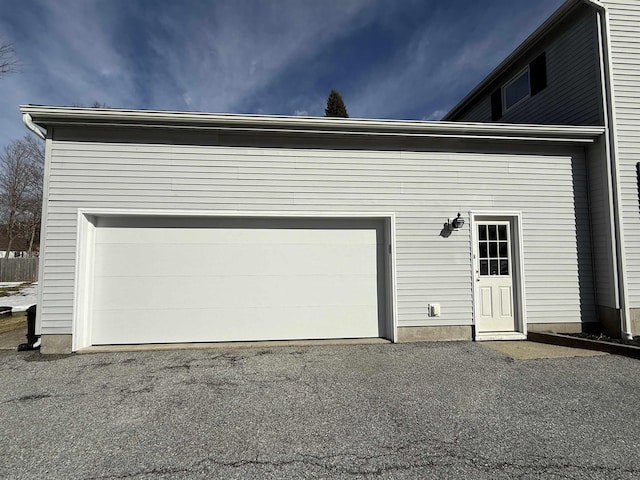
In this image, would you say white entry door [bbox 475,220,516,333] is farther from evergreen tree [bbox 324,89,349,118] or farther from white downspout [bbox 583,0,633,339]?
evergreen tree [bbox 324,89,349,118]

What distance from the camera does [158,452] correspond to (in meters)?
2.22

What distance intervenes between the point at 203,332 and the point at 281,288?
140 centimetres

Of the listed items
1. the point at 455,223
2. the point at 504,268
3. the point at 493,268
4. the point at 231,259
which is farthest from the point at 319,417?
the point at 504,268

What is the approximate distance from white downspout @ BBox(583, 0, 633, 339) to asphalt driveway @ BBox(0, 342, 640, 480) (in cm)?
126

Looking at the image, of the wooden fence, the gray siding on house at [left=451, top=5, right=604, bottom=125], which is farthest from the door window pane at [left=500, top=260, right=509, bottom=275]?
the wooden fence

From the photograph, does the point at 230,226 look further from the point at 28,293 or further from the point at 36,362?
the point at 28,293

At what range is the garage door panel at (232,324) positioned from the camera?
480 centimetres

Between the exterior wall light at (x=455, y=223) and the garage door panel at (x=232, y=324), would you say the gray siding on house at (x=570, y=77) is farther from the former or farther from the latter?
the garage door panel at (x=232, y=324)

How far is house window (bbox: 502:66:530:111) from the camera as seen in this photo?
7289 millimetres

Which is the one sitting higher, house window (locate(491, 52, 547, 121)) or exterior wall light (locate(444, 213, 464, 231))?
house window (locate(491, 52, 547, 121))

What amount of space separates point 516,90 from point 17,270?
22.1m

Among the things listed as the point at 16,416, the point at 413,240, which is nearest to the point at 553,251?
the point at 413,240

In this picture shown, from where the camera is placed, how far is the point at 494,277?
17.4 ft

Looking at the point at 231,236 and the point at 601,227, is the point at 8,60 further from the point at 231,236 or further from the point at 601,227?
the point at 601,227
